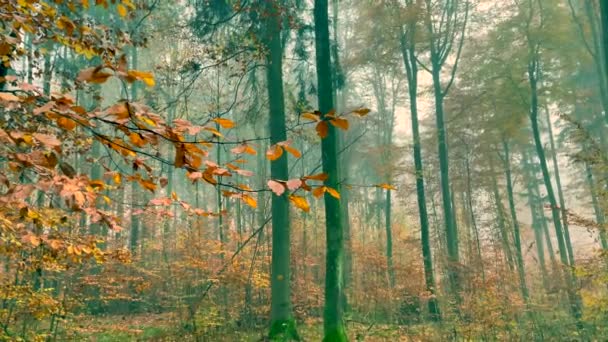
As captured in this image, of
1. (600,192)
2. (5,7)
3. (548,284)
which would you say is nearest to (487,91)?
(548,284)

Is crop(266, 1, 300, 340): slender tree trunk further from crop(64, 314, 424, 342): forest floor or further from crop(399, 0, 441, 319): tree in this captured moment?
crop(399, 0, 441, 319): tree

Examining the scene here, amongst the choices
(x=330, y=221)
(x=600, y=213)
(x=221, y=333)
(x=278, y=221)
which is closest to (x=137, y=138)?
(x=330, y=221)

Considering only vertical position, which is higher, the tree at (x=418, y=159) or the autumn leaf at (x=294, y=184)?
the tree at (x=418, y=159)

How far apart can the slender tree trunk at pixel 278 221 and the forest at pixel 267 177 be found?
0.05 m

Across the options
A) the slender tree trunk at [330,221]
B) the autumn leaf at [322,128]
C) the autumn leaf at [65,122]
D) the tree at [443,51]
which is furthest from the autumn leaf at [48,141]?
the tree at [443,51]

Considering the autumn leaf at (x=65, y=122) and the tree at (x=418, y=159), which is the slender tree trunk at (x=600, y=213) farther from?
the autumn leaf at (x=65, y=122)

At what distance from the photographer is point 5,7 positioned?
218 centimetres

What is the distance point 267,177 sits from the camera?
12102 mm

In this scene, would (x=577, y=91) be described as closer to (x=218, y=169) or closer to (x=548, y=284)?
(x=548, y=284)

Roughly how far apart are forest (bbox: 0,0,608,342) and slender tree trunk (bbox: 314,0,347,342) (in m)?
0.04

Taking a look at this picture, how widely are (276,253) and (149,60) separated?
19293 millimetres

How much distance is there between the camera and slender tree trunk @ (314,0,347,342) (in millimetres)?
7777

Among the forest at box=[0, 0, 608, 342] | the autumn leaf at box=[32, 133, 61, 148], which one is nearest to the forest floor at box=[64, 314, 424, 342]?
the forest at box=[0, 0, 608, 342]

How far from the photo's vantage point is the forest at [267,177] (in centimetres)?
184
